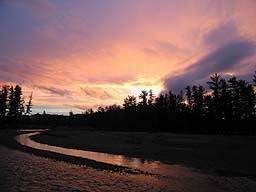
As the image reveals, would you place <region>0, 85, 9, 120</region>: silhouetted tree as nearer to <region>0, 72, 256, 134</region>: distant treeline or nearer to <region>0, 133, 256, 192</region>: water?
<region>0, 72, 256, 134</region>: distant treeline

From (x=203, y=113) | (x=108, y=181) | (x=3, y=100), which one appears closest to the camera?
(x=108, y=181)

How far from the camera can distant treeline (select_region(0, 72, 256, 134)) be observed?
92.9 meters

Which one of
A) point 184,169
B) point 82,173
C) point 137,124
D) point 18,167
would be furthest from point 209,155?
point 137,124

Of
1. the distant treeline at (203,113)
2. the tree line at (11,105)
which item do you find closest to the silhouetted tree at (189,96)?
the distant treeline at (203,113)

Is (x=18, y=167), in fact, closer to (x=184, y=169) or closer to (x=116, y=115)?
(x=184, y=169)

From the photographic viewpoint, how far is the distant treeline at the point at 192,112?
92938mm

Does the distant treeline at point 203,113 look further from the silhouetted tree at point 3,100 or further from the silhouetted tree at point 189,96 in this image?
the silhouetted tree at point 3,100

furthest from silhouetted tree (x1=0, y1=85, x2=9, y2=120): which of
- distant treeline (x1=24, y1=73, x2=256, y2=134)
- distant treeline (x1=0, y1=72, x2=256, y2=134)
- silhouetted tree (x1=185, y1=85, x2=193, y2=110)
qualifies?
silhouetted tree (x1=185, y1=85, x2=193, y2=110)

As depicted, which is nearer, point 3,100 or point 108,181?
point 108,181

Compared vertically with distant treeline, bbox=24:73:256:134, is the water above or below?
below

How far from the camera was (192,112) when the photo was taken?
108625 mm

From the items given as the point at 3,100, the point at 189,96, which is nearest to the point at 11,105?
the point at 3,100

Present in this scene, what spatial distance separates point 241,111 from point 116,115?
209 feet

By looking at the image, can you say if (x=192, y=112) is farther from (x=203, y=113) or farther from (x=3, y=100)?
(x=3, y=100)
